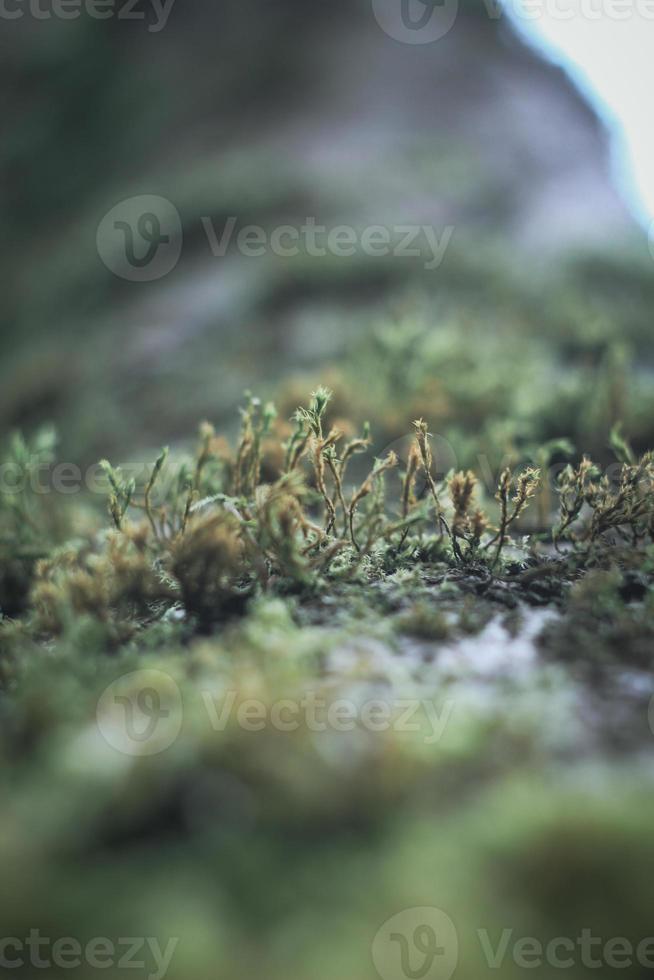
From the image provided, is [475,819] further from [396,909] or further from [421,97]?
[421,97]

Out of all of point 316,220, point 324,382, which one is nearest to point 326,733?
point 324,382

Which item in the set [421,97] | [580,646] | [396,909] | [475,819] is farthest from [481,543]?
[421,97]

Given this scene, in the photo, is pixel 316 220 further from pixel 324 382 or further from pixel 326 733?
pixel 326 733

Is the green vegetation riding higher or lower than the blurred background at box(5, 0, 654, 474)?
lower

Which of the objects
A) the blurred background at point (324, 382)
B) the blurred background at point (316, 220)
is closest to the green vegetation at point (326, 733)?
the blurred background at point (324, 382)

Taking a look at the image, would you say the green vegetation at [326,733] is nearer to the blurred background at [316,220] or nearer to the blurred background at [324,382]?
the blurred background at [324,382]

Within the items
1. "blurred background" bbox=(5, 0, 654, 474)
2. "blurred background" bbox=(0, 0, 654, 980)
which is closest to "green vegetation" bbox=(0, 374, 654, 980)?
"blurred background" bbox=(0, 0, 654, 980)

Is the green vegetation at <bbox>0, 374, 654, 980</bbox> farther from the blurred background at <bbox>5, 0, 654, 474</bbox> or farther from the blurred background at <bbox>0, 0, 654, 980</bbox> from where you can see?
the blurred background at <bbox>5, 0, 654, 474</bbox>

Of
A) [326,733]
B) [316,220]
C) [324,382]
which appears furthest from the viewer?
[316,220]

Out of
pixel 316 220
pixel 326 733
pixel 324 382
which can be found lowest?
pixel 326 733
